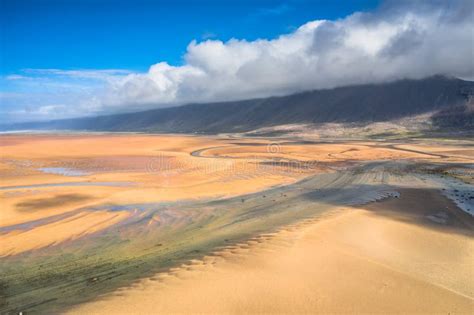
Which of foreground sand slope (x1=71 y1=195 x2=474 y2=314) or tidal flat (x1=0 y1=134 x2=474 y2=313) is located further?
tidal flat (x1=0 y1=134 x2=474 y2=313)

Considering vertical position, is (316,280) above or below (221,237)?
above

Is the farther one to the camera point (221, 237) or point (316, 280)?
point (221, 237)

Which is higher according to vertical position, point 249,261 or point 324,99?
point 324,99

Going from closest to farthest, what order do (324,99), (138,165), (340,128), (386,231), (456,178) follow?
(386,231), (456,178), (138,165), (340,128), (324,99)

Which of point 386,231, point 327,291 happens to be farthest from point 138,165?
point 327,291

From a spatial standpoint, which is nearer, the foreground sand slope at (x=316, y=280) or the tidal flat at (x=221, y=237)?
the foreground sand slope at (x=316, y=280)

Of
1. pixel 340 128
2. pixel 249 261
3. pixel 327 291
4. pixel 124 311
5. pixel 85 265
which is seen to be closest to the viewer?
pixel 124 311

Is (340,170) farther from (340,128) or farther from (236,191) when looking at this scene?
(340,128)

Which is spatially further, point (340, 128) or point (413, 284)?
point (340, 128)
